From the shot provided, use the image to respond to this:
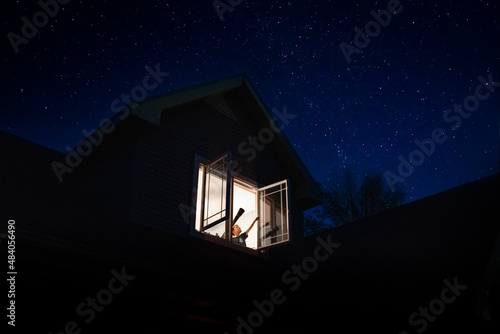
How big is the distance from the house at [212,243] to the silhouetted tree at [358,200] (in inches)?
440

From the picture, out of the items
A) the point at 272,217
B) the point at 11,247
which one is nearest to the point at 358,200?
the point at 272,217

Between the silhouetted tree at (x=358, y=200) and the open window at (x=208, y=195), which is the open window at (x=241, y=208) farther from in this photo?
the silhouetted tree at (x=358, y=200)

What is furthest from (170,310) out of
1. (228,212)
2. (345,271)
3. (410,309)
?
(345,271)

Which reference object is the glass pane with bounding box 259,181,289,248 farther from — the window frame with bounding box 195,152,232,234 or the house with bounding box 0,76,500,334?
the window frame with bounding box 195,152,232,234

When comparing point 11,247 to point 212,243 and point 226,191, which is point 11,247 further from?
point 212,243

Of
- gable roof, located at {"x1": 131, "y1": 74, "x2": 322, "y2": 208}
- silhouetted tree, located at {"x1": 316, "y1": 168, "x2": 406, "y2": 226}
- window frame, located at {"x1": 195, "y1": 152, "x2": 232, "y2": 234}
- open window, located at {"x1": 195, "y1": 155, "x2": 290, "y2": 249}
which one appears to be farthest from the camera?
silhouetted tree, located at {"x1": 316, "y1": 168, "x2": 406, "y2": 226}

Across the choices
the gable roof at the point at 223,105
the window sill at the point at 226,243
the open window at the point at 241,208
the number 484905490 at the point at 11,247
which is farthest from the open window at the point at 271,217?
the number 484905490 at the point at 11,247

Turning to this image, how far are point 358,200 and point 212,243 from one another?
16810 mm

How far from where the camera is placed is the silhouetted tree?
23.0 m

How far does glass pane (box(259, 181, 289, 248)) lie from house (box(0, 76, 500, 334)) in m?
0.04

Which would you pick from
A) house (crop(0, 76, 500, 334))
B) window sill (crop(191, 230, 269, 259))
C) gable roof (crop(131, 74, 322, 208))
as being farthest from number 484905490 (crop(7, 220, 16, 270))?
window sill (crop(191, 230, 269, 259))

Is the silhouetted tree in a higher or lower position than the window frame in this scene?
higher

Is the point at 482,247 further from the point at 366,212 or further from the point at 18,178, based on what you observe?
the point at 366,212

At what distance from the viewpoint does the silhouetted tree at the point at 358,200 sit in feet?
75.4
